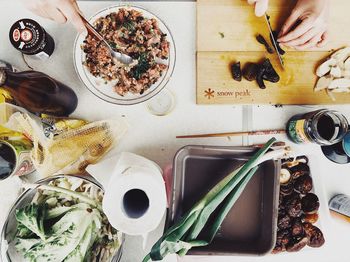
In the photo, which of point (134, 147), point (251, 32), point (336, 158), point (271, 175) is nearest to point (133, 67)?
point (134, 147)

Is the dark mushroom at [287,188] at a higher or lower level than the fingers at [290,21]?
lower

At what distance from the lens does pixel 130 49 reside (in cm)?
107

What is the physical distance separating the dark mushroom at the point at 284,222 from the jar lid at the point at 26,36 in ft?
2.23

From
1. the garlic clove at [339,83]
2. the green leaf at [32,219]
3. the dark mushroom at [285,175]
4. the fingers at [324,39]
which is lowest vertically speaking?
the green leaf at [32,219]

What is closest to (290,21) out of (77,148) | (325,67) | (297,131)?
(325,67)

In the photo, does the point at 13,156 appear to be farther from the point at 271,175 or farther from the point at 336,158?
the point at 336,158

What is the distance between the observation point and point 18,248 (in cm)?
98

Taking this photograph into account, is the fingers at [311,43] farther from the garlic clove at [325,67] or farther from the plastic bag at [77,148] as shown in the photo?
the plastic bag at [77,148]

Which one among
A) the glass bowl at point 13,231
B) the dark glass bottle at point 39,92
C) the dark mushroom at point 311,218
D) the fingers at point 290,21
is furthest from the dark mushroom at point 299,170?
the dark glass bottle at point 39,92

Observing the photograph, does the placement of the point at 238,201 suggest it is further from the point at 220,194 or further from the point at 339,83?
the point at 339,83

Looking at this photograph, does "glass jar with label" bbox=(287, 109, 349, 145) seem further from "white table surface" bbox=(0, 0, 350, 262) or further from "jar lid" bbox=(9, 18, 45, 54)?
"jar lid" bbox=(9, 18, 45, 54)

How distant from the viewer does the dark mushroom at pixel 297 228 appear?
43.3 inches

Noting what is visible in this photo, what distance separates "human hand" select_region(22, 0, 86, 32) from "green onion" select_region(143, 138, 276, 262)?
0.44 meters

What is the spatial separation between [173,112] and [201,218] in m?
0.29
